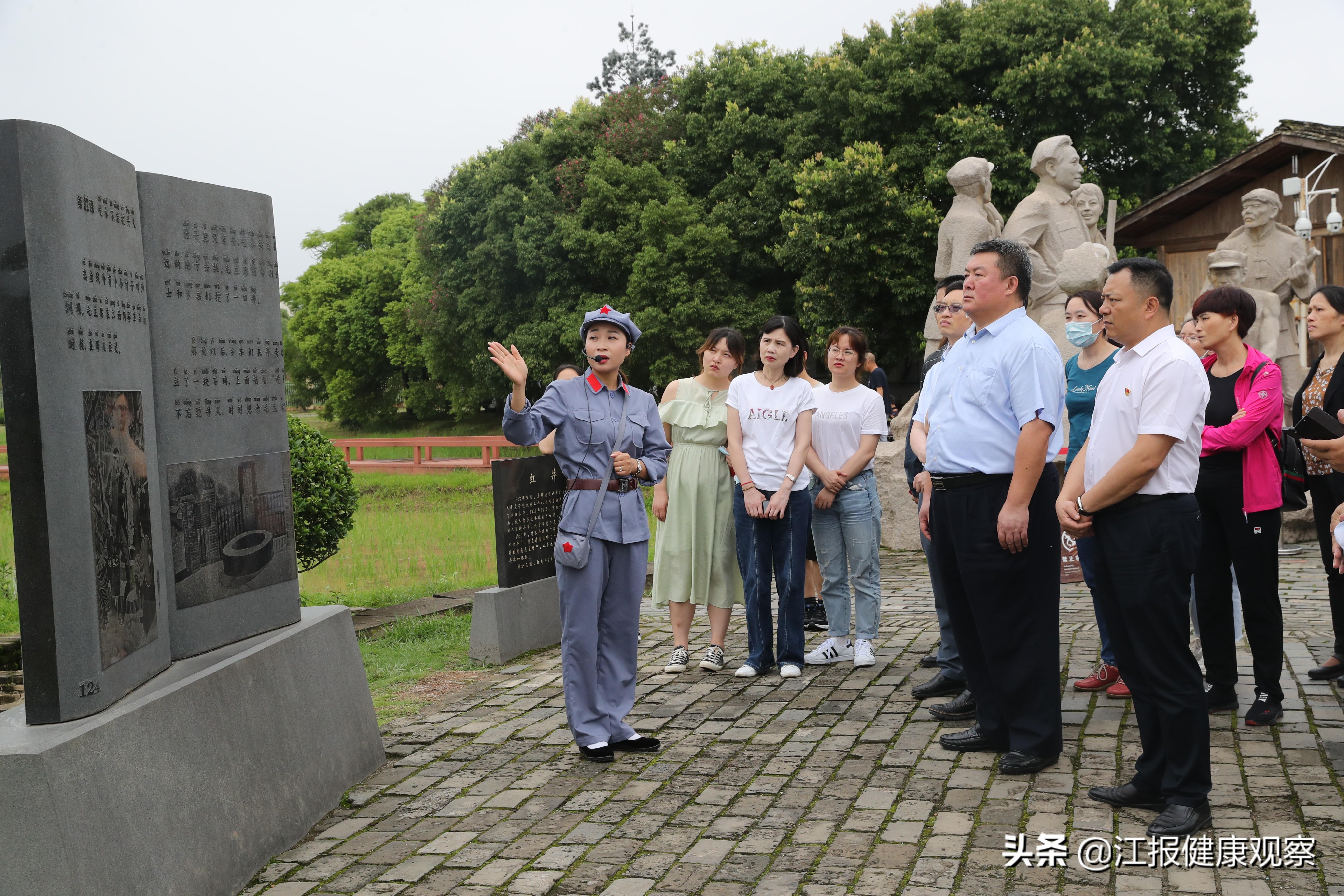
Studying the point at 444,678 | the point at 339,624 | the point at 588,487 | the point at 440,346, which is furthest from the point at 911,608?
the point at 440,346

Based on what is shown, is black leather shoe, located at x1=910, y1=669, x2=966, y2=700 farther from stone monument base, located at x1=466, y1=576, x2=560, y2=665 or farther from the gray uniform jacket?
stone monument base, located at x1=466, y1=576, x2=560, y2=665

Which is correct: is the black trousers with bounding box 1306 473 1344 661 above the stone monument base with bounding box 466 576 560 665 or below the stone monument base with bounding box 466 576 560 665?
above

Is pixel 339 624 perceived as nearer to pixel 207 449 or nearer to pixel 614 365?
pixel 207 449

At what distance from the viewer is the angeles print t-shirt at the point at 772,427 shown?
632 cm

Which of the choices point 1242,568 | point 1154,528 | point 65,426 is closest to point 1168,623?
point 1154,528

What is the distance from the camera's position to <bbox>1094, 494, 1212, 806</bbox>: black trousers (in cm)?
384

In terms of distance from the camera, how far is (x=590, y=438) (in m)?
5.06

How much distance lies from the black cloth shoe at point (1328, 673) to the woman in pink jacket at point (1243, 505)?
2.73ft

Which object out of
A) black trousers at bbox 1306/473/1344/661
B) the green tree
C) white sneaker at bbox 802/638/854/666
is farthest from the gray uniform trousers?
the green tree

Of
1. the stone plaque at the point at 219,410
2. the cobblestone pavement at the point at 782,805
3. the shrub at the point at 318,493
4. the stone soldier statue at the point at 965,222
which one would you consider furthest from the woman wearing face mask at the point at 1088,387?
the stone soldier statue at the point at 965,222

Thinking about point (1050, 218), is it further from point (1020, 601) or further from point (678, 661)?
point (1020, 601)

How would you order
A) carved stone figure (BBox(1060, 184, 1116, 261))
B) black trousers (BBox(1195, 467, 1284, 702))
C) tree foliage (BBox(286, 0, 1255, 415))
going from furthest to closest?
tree foliage (BBox(286, 0, 1255, 415)) → carved stone figure (BBox(1060, 184, 1116, 261)) → black trousers (BBox(1195, 467, 1284, 702))

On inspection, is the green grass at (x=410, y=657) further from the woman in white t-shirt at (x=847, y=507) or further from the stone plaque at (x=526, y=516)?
the woman in white t-shirt at (x=847, y=507)

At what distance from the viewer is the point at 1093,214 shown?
41.3 ft
